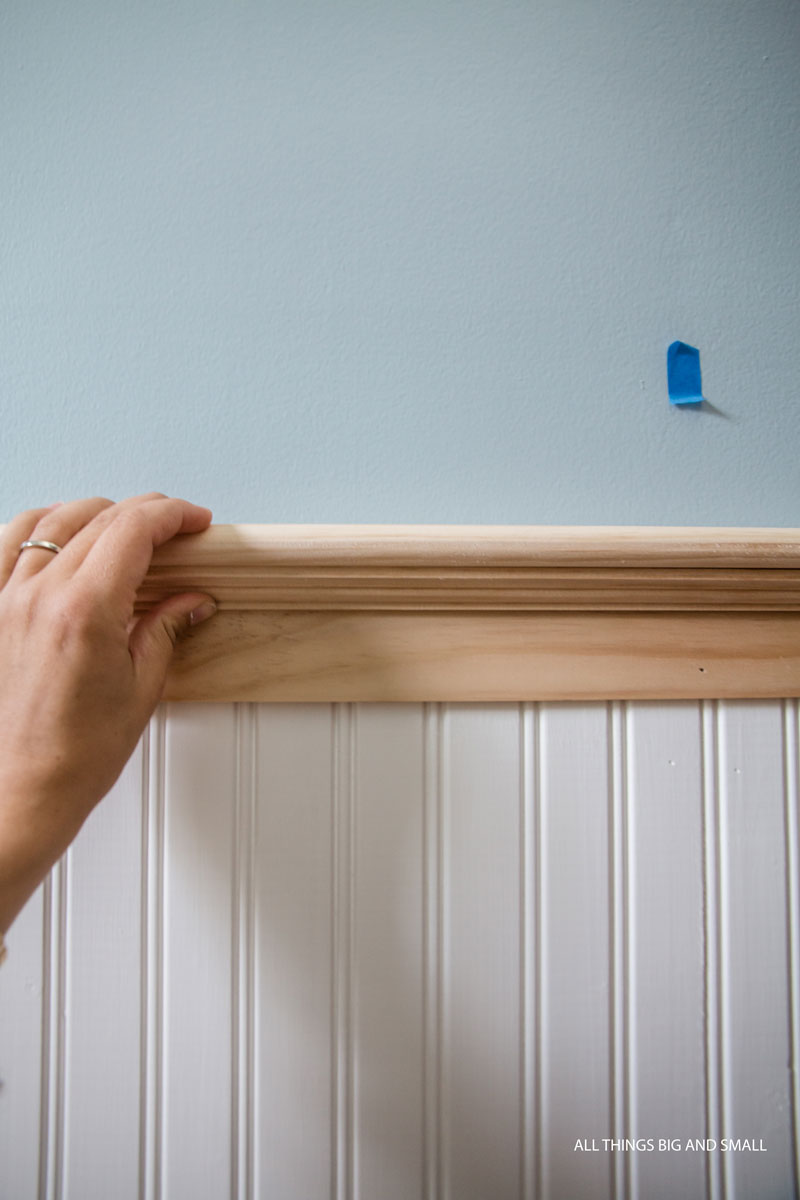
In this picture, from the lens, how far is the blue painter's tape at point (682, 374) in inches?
21.0

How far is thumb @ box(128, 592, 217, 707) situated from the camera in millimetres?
438

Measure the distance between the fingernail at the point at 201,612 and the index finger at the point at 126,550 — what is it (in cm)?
5

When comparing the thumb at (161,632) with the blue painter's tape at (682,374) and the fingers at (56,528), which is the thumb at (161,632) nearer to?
the fingers at (56,528)

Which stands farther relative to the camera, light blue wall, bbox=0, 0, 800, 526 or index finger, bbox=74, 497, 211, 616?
light blue wall, bbox=0, 0, 800, 526

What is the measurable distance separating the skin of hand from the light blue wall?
0.10 metres

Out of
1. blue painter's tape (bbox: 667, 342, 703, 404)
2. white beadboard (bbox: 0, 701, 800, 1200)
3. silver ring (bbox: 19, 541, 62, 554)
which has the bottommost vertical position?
white beadboard (bbox: 0, 701, 800, 1200)

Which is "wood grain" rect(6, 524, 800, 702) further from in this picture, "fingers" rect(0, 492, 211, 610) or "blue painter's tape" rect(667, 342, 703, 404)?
"blue painter's tape" rect(667, 342, 703, 404)

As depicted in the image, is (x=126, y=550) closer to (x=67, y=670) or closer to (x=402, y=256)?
(x=67, y=670)

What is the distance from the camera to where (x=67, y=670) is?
1.30ft

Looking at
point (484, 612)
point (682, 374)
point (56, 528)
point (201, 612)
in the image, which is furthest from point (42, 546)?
point (682, 374)

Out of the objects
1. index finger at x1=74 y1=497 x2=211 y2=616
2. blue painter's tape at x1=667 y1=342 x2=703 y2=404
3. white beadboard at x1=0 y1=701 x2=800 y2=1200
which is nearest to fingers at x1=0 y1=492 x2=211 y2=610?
index finger at x1=74 y1=497 x2=211 y2=616

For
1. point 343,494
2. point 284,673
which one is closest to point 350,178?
point 343,494

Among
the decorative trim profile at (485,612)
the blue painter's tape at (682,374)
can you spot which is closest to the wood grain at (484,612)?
Result: the decorative trim profile at (485,612)

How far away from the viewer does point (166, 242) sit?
20.2 inches
